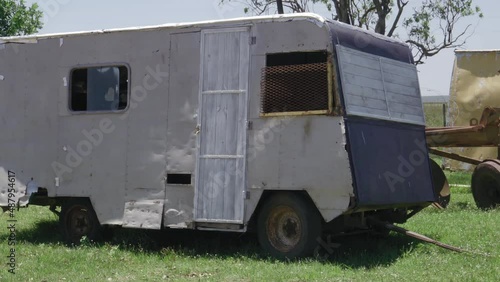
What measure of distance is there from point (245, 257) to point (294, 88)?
224 centimetres

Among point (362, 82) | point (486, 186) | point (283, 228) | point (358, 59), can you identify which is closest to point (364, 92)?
point (362, 82)

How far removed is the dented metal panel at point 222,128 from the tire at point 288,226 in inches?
14.1

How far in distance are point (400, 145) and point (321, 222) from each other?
5.65ft

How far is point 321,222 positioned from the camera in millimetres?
10516

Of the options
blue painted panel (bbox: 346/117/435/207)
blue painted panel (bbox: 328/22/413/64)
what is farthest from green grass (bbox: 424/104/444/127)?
blue painted panel (bbox: 346/117/435/207)

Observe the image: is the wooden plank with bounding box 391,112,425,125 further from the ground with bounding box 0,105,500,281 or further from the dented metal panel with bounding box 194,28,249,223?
the dented metal panel with bounding box 194,28,249,223

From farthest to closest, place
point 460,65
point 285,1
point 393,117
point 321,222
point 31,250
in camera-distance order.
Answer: point 285,1 < point 460,65 < point 31,250 < point 393,117 < point 321,222

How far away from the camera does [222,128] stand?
1110 cm

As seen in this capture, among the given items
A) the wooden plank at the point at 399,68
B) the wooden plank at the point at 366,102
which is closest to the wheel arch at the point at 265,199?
the wooden plank at the point at 366,102

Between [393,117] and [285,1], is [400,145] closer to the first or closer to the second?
[393,117]

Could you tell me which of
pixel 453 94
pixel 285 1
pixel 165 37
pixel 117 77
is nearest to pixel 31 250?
pixel 117 77

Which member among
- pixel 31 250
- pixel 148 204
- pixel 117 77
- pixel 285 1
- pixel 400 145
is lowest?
pixel 31 250

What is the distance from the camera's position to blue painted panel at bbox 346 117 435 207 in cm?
1031

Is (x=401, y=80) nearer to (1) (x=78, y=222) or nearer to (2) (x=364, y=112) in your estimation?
(2) (x=364, y=112)
